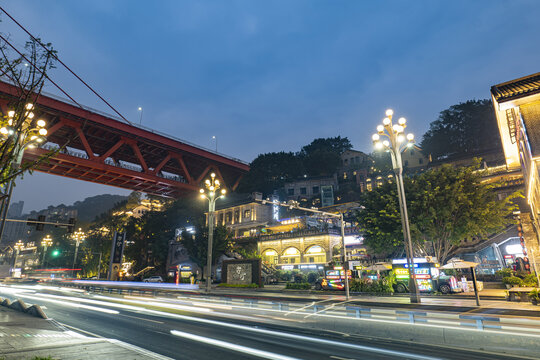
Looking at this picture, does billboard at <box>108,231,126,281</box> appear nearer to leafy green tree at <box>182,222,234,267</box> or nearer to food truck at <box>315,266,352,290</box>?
leafy green tree at <box>182,222,234,267</box>

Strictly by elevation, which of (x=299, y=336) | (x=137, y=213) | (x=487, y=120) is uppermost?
(x=487, y=120)

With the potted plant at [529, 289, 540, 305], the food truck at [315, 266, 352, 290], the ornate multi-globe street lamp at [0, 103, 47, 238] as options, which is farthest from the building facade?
the ornate multi-globe street lamp at [0, 103, 47, 238]

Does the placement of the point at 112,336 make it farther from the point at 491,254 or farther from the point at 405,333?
the point at 491,254

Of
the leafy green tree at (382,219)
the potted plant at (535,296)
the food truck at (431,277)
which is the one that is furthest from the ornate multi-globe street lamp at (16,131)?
the food truck at (431,277)

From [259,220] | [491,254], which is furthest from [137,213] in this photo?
[491,254]

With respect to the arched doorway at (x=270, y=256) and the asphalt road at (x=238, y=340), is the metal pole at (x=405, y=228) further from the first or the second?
the arched doorway at (x=270, y=256)

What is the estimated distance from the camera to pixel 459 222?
2484 cm

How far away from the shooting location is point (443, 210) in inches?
958

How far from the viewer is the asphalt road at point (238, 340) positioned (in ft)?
27.3

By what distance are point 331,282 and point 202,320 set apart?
17.2m

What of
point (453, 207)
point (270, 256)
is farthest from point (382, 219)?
point (270, 256)

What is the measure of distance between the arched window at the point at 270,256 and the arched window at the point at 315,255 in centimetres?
654

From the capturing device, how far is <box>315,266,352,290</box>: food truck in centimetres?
2797

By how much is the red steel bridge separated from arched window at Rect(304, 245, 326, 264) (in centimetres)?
3189
